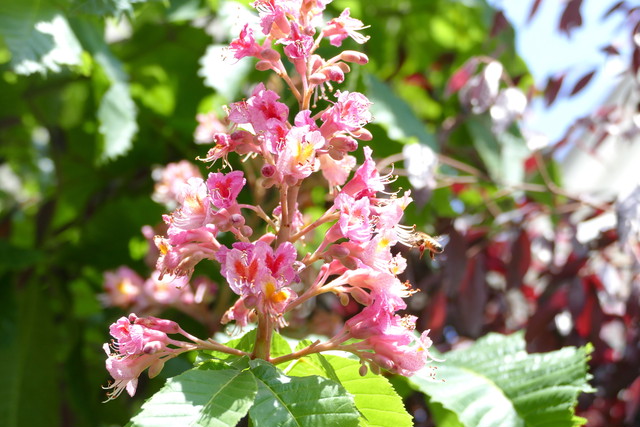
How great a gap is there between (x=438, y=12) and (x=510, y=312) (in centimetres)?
90

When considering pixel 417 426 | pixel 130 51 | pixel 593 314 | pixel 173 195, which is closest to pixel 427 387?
pixel 417 426

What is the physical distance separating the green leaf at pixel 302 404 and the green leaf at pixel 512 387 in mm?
217

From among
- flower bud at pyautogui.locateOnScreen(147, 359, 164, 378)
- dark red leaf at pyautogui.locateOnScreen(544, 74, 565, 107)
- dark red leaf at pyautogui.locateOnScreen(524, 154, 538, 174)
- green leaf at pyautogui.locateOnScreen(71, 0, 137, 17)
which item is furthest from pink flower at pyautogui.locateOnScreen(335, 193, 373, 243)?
dark red leaf at pyautogui.locateOnScreen(524, 154, 538, 174)

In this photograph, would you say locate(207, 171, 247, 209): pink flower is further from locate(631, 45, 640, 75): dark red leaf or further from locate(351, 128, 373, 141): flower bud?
locate(631, 45, 640, 75): dark red leaf

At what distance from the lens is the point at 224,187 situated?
0.71 metres

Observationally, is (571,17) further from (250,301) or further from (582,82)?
(250,301)

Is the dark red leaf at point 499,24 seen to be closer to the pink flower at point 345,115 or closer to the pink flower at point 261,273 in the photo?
the pink flower at point 345,115

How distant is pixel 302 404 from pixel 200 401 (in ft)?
0.28

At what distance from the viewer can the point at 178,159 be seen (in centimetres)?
181

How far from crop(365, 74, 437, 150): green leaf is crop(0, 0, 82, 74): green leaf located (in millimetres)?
546

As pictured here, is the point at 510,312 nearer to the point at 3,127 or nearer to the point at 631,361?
the point at 631,361

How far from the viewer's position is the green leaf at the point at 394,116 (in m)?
1.40

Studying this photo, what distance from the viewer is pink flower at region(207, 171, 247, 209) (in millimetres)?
703

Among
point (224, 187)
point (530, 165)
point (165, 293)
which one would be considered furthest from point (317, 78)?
point (530, 165)
